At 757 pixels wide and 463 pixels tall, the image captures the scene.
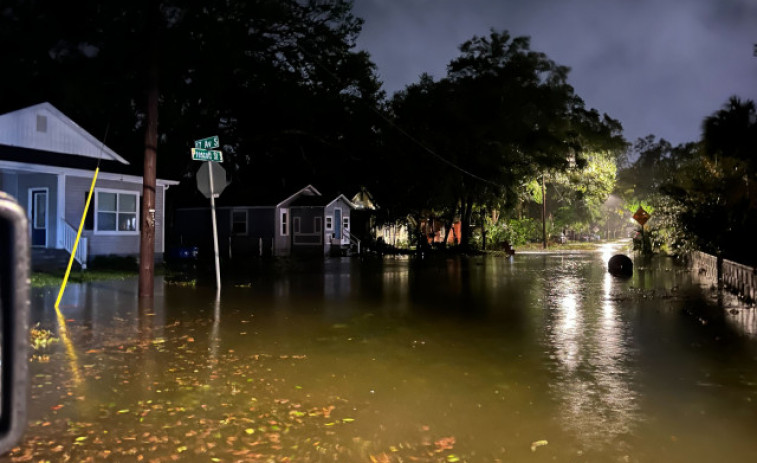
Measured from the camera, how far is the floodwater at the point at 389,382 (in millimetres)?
5512

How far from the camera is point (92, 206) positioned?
25.5 m

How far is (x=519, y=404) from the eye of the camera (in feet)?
22.4

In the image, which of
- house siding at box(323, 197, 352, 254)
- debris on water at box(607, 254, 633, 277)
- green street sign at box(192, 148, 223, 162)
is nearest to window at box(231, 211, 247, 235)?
house siding at box(323, 197, 352, 254)

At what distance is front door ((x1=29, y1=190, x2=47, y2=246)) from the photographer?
2436 cm

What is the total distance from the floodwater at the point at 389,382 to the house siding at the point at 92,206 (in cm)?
1017

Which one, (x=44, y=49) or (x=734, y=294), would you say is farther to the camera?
(x=44, y=49)

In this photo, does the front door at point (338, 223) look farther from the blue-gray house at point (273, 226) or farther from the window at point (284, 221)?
the window at point (284, 221)

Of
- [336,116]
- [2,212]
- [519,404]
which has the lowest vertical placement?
[519,404]

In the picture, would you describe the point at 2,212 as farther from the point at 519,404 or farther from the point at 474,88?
the point at 474,88

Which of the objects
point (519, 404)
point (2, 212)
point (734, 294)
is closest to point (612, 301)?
point (734, 294)

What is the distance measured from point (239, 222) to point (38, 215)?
18.6m

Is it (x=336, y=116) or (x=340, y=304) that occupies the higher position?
(x=336, y=116)

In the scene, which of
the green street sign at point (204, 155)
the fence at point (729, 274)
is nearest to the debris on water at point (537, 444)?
the green street sign at point (204, 155)

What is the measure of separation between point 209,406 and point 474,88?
148ft
